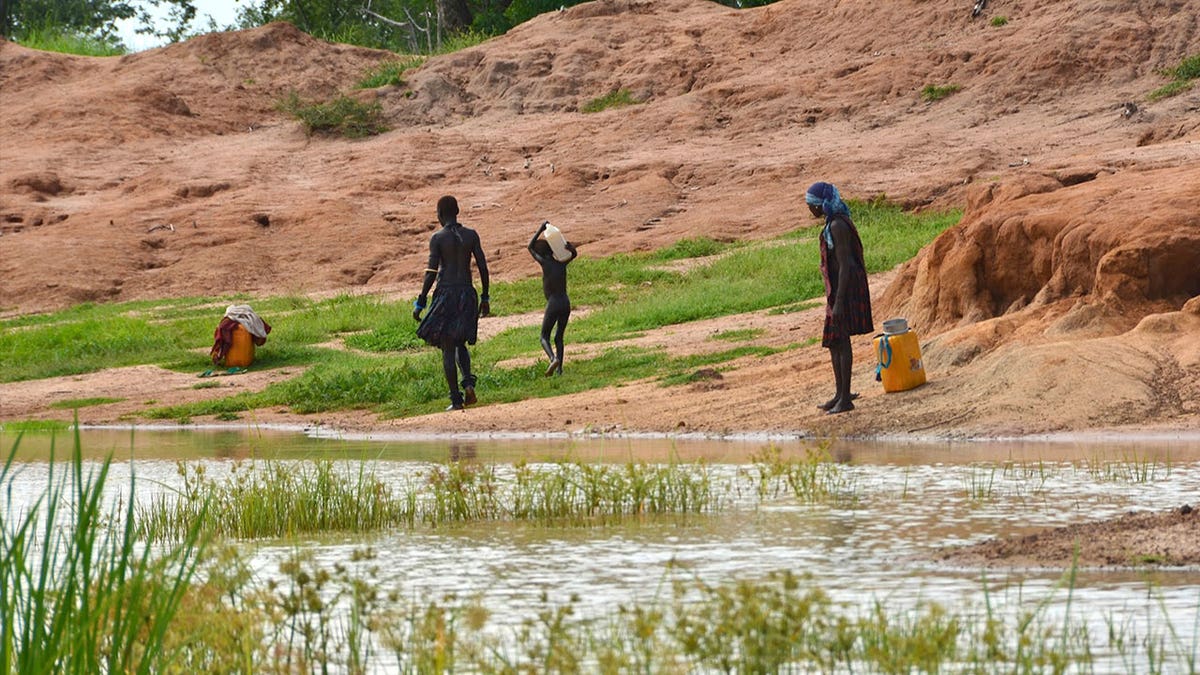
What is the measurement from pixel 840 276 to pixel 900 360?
115 centimetres

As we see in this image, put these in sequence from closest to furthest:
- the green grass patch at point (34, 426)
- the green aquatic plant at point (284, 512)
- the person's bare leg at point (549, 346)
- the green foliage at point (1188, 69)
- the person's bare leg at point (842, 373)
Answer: the green aquatic plant at point (284, 512)
the person's bare leg at point (842, 373)
the green grass patch at point (34, 426)
the person's bare leg at point (549, 346)
the green foliage at point (1188, 69)

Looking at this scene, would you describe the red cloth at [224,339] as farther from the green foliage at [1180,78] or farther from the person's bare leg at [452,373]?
the green foliage at [1180,78]

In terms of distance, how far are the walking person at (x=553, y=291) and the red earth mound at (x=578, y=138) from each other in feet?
5.33

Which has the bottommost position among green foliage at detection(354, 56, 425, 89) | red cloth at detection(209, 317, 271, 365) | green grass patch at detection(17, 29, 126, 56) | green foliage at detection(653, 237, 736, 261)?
red cloth at detection(209, 317, 271, 365)

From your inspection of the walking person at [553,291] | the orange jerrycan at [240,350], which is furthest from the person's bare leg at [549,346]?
the orange jerrycan at [240,350]

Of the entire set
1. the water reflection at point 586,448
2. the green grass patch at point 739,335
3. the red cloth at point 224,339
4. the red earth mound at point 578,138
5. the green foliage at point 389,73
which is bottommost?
the water reflection at point 586,448

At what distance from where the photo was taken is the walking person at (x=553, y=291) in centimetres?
1669

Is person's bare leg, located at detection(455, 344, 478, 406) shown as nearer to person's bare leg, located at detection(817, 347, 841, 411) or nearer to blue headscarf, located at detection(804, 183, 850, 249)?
person's bare leg, located at detection(817, 347, 841, 411)

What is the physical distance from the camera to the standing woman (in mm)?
12180

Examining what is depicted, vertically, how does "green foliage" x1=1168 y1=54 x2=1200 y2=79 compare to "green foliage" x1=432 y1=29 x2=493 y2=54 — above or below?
below

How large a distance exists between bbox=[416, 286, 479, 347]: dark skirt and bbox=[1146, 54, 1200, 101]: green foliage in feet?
55.4

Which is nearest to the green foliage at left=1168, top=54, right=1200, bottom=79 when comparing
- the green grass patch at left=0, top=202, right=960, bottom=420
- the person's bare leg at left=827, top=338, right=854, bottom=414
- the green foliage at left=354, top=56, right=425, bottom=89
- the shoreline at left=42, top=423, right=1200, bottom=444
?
the green grass patch at left=0, top=202, right=960, bottom=420

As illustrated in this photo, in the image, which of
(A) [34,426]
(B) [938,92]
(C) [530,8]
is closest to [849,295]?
(A) [34,426]

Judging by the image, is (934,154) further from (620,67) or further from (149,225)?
(149,225)
